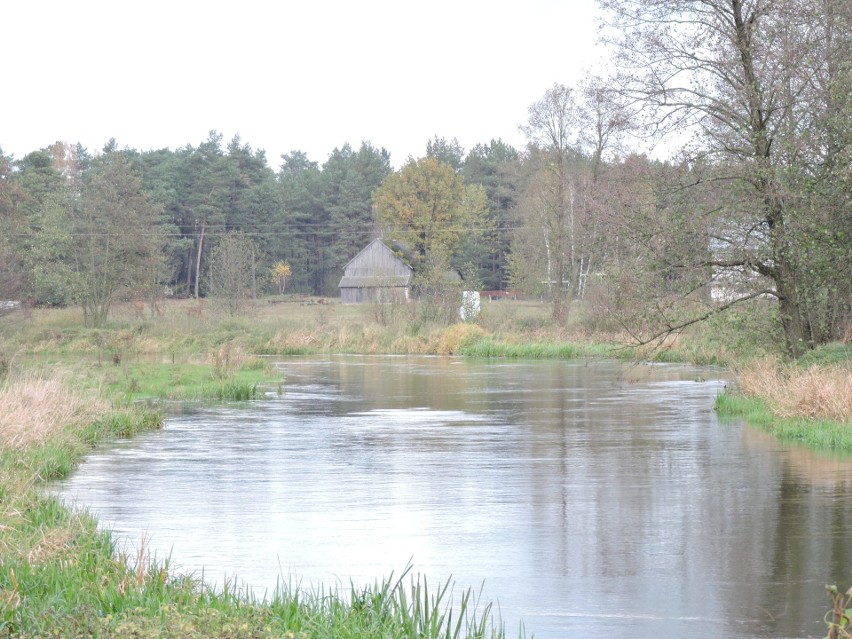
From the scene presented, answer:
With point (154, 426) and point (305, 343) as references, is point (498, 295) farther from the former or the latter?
point (154, 426)

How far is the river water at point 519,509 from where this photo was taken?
9.98m

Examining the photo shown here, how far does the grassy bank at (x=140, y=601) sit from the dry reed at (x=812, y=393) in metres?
11.9

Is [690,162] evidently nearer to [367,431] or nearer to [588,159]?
[367,431]

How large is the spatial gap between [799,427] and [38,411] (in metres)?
13.0

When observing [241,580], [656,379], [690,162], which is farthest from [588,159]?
[241,580]

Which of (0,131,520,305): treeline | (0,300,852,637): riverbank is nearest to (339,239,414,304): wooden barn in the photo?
(0,131,520,305): treeline

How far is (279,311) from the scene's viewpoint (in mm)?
74062

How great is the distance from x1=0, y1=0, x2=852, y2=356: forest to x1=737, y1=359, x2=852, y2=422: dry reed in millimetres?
2111

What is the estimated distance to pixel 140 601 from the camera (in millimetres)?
7945

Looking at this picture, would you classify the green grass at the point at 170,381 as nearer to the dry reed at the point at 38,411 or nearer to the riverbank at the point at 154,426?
the riverbank at the point at 154,426

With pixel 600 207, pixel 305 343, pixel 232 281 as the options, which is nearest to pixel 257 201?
pixel 232 281

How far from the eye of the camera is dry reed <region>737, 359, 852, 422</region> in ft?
65.6

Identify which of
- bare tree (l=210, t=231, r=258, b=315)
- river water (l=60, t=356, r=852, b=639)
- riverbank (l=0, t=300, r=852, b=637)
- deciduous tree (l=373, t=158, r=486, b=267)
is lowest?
river water (l=60, t=356, r=852, b=639)

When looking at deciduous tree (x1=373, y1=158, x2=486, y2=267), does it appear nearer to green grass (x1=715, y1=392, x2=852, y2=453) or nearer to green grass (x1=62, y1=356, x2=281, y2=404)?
green grass (x1=62, y1=356, x2=281, y2=404)
